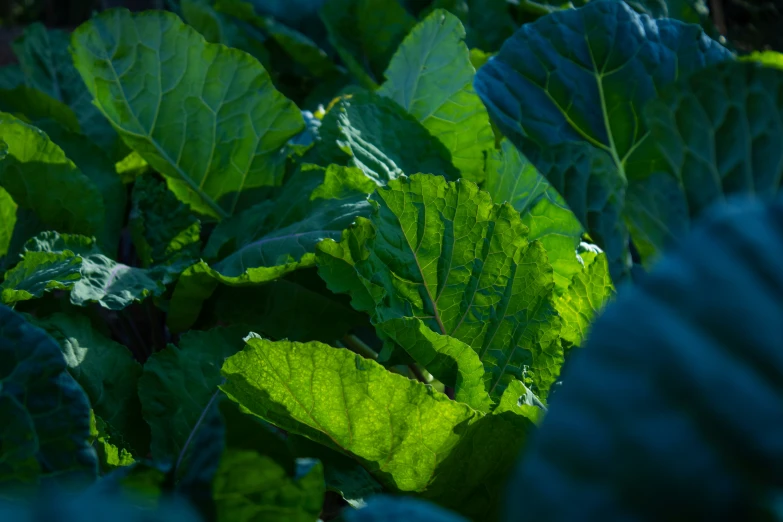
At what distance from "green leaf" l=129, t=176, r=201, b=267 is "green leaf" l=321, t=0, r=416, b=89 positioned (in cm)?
83

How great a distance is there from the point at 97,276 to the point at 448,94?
0.68 meters

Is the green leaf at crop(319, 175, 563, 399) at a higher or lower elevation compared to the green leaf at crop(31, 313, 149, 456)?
higher

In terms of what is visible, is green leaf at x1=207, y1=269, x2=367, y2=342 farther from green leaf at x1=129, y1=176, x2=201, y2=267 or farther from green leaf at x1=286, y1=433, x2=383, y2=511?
green leaf at x1=286, y1=433, x2=383, y2=511

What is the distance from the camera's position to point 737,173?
0.76 metres

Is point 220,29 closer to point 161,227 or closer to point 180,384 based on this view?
point 161,227

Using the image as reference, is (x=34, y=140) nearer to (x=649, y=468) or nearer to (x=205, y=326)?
(x=205, y=326)

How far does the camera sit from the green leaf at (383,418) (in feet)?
2.86

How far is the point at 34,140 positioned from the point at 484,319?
832 millimetres

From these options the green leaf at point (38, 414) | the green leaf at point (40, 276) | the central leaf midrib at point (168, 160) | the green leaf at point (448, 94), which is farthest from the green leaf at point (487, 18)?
the green leaf at point (38, 414)

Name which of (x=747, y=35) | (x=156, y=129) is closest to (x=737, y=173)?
(x=156, y=129)

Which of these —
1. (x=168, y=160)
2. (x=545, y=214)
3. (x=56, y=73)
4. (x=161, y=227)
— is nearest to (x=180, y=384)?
(x=161, y=227)

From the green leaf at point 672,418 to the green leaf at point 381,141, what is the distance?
96cm

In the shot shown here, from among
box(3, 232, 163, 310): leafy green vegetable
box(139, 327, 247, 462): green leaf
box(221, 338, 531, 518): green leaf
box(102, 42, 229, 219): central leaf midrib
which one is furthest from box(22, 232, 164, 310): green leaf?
box(221, 338, 531, 518): green leaf

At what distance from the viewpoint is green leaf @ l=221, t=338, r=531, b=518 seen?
2.86 ft
